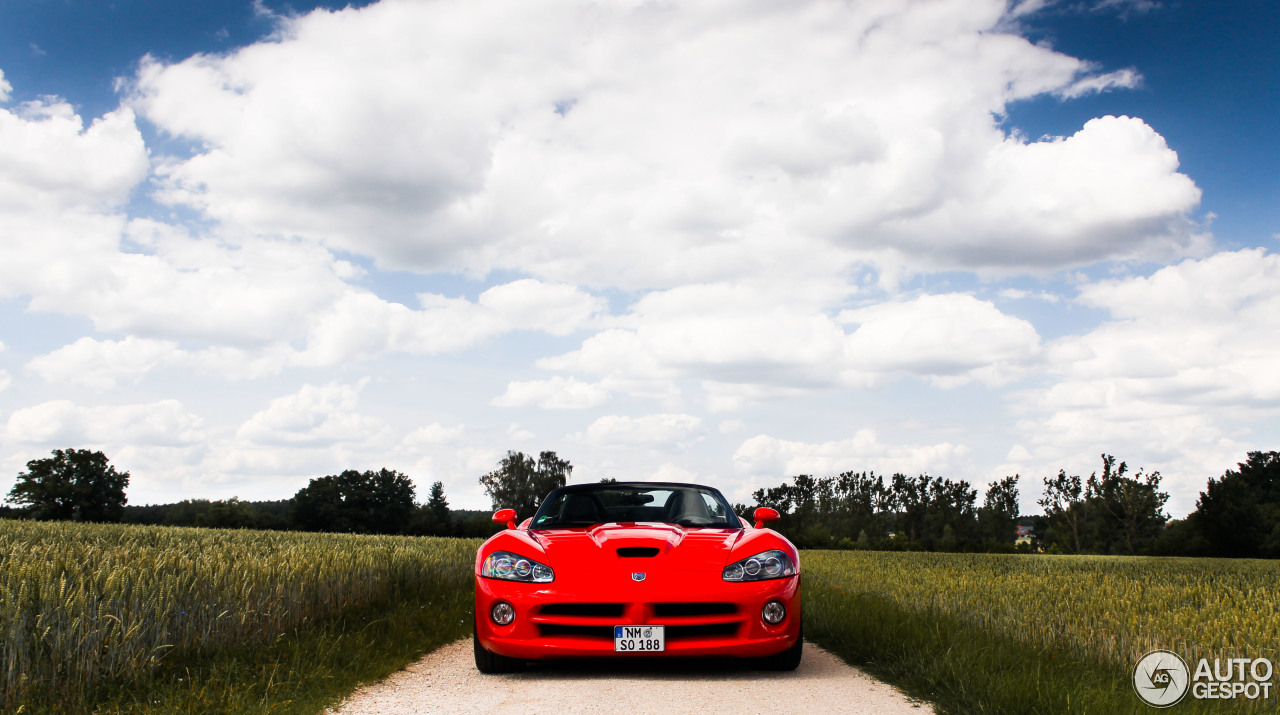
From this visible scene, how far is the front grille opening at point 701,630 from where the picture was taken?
5.46 metres

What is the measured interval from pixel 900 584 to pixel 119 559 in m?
9.84

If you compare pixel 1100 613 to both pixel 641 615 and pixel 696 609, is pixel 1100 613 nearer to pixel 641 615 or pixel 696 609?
pixel 696 609

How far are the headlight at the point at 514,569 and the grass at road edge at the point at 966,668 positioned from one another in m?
2.52

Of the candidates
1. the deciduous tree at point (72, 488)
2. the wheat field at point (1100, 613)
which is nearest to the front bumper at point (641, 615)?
Answer: the wheat field at point (1100, 613)

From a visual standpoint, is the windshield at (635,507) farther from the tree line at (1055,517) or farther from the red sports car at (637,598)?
the tree line at (1055,517)

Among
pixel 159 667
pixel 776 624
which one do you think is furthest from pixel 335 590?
pixel 776 624

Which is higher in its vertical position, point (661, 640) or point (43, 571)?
point (43, 571)

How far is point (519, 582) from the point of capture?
5.66 m

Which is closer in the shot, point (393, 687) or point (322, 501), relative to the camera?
point (393, 687)

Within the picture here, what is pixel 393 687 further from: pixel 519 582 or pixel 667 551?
pixel 667 551

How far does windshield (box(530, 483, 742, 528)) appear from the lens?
272 inches

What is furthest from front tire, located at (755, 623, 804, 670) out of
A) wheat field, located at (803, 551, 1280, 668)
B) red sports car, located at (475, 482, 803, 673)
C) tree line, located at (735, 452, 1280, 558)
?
tree line, located at (735, 452, 1280, 558)

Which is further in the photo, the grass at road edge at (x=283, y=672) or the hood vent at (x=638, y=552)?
the hood vent at (x=638, y=552)

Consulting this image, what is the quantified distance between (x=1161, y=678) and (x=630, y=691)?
3.57m
